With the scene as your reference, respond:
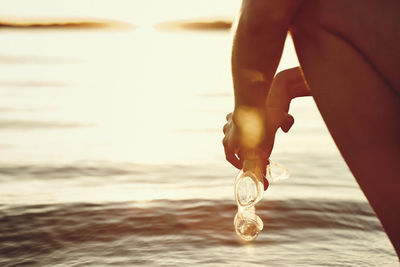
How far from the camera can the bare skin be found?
64.4 inches

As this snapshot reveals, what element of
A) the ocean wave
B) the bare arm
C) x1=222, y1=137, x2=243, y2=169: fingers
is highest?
the ocean wave

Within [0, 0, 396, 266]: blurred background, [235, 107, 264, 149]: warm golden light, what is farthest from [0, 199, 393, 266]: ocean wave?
[235, 107, 264, 149]: warm golden light

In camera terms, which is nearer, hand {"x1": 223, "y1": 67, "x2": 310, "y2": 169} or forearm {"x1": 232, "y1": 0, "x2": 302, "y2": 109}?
forearm {"x1": 232, "y1": 0, "x2": 302, "y2": 109}

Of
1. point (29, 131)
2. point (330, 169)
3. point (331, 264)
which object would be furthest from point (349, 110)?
point (29, 131)

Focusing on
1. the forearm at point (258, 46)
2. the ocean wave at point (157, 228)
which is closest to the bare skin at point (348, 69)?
the forearm at point (258, 46)

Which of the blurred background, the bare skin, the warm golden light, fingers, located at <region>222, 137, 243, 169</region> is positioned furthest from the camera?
the blurred background

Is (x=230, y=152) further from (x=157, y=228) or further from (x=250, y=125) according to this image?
(x=157, y=228)

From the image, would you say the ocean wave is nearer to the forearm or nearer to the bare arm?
the bare arm

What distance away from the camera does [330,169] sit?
613 cm

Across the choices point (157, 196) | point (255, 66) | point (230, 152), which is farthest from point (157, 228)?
point (255, 66)

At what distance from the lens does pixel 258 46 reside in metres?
1.69

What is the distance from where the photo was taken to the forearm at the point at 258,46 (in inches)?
64.5

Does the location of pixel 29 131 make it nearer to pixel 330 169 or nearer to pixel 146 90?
pixel 330 169

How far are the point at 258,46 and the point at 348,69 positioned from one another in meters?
0.23
